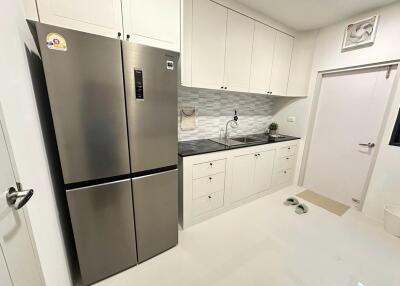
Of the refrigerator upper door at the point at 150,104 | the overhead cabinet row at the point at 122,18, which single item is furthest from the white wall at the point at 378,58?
the refrigerator upper door at the point at 150,104

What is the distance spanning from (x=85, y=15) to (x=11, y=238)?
4.37 ft

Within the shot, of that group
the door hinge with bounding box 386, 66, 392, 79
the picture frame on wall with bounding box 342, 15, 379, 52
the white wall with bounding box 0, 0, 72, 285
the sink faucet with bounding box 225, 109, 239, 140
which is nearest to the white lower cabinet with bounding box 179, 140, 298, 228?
the sink faucet with bounding box 225, 109, 239, 140

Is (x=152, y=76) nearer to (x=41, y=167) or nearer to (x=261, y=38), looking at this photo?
(x=41, y=167)

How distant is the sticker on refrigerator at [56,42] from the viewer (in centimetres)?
94

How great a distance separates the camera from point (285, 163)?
2869 millimetres

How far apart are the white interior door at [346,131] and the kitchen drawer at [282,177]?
314 mm

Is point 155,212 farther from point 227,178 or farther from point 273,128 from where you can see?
point 273,128

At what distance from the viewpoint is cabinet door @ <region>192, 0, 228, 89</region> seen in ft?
5.75

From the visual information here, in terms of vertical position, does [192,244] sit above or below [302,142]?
below

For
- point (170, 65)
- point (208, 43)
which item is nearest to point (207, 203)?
point (170, 65)

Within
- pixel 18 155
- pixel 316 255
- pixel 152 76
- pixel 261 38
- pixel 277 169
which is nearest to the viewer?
pixel 18 155

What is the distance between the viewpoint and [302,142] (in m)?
2.94

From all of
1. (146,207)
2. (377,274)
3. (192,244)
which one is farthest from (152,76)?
(377,274)

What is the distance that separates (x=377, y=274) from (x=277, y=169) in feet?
4.94
